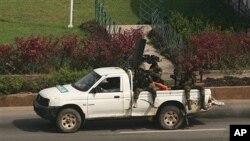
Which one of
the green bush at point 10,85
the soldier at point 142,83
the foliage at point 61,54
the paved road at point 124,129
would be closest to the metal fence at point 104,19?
the foliage at point 61,54

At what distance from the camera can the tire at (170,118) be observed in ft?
52.5

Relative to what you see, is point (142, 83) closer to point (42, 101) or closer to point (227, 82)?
point (42, 101)

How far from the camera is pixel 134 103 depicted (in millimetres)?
15891

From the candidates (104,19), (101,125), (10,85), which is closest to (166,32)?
(104,19)

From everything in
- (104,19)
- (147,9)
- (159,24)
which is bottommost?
(159,24)

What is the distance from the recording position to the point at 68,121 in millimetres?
15602

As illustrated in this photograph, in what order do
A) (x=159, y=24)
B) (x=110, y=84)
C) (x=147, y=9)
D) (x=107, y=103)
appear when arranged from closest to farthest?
1. (x=107, y=103)
2. (x=110, y=84)
3. (x=159, y=24)
4. (x=147, y=9)

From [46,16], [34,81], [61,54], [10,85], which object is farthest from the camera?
[46,16]

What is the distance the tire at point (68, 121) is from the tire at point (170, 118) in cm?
224

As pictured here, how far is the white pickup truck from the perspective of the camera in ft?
51.1

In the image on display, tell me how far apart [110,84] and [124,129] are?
4.28ft

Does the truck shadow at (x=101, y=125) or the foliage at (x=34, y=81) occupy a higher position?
the foliage at (x=34, y=81)

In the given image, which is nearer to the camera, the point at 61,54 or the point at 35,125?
the point at 35,125

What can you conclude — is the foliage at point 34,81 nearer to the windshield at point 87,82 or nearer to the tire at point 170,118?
the windshield at point 87,82
